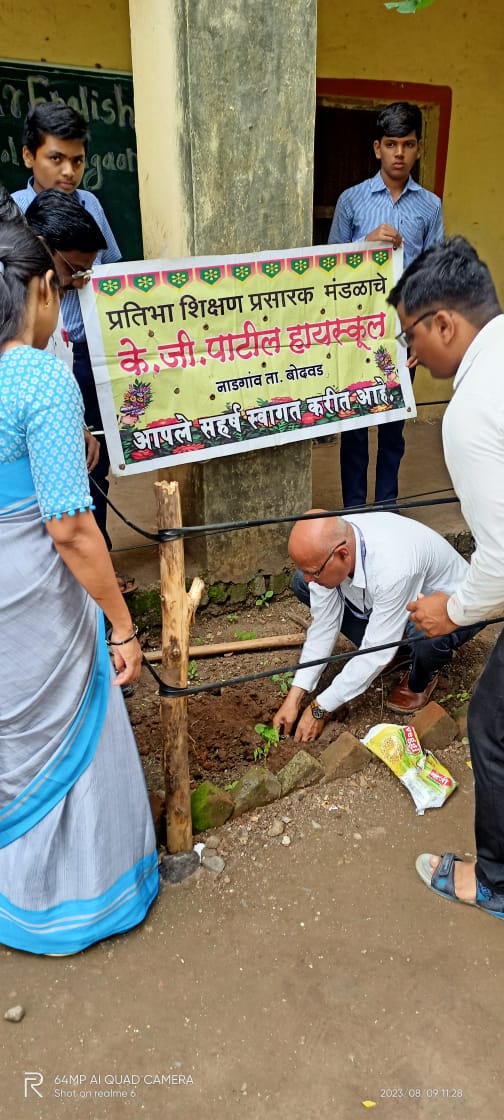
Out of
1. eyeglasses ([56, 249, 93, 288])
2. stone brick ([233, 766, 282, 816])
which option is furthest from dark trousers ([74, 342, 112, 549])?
stone brick ([233, 766, 282, 816])

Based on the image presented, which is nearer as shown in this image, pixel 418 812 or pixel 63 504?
pixel 63 504

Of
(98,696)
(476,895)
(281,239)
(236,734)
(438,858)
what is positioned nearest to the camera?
(98,696)

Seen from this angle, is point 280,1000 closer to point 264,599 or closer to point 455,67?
point 264,599

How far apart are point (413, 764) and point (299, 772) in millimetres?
419

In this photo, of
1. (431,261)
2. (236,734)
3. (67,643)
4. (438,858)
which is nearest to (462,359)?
(431,261)

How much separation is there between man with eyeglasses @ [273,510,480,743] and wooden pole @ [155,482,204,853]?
596mm

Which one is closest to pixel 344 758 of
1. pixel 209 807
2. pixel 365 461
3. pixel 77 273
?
pixel 209 807

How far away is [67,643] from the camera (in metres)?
2.07

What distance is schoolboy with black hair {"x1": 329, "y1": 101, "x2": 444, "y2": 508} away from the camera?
376cm

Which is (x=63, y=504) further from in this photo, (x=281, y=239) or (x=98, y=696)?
(x=281, y=239)

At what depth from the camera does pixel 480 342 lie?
1907mm

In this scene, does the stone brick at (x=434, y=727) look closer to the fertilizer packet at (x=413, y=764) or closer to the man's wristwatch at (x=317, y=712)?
the fertilizer packet at (x=413, y=764)

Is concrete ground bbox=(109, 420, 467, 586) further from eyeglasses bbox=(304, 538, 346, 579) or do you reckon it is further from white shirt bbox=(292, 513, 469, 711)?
eyeglasses bbox=(304, 538, 346, 579)

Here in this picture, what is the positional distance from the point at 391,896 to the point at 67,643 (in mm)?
1283
